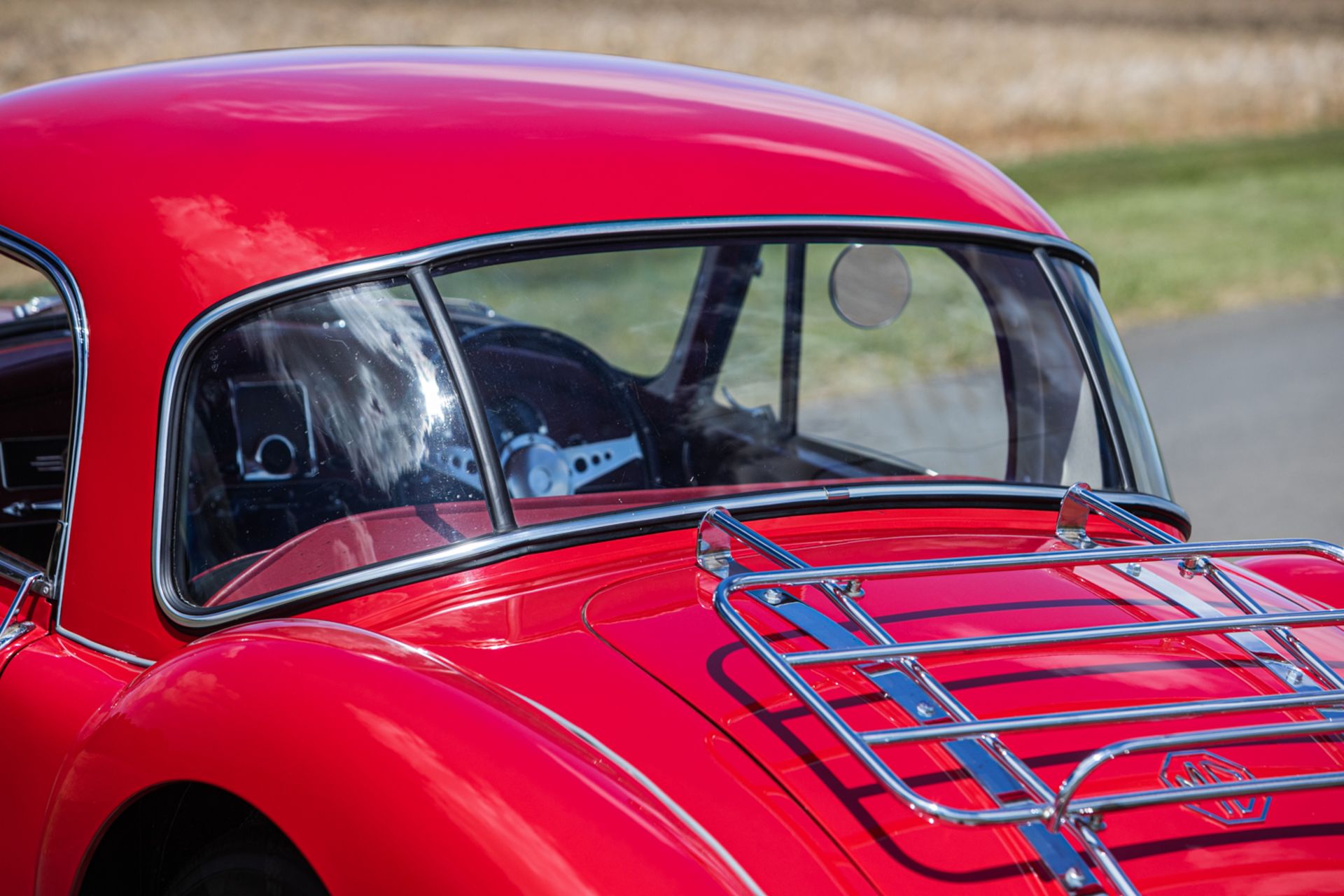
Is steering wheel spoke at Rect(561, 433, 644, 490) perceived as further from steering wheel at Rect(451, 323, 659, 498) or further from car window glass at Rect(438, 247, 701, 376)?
car window glass at Rect(438, 247, 701, 376)

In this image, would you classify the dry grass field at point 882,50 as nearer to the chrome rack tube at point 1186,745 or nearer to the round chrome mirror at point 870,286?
the round chrome mirror at point 870,286

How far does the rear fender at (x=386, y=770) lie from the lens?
54.9 inches

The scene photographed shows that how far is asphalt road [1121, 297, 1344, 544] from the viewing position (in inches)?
221

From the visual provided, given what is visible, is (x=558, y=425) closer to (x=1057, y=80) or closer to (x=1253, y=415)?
(x=1253, y=415)

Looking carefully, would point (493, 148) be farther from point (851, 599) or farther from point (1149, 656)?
point (1149, 656)

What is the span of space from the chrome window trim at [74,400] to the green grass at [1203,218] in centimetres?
787

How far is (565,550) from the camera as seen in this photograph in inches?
79.7

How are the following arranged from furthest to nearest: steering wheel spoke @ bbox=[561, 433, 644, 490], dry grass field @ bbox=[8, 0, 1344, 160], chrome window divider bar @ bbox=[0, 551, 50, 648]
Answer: dry grass field @ bbox=[8, 0, 1344, 160] < steering wheel spoke @ bbox=[561, 433, 644, 490] < chrome window divider bar @ bbox=[0, 551, 50, 648]

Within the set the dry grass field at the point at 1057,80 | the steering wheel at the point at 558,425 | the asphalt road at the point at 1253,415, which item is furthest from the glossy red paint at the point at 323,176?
the dry grass field at the point at 1057,80

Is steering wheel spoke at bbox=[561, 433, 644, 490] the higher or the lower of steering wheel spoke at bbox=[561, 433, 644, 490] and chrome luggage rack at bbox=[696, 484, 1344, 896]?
the higher

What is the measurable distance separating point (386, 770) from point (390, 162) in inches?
42.8

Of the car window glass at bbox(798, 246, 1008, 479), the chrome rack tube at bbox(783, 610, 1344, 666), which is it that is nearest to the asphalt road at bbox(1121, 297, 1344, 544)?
the car window glass at bbox(798, 246, 1008, 479)

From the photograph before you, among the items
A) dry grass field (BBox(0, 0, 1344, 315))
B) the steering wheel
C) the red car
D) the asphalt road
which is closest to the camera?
the red car

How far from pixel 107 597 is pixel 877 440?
5.68 ft
